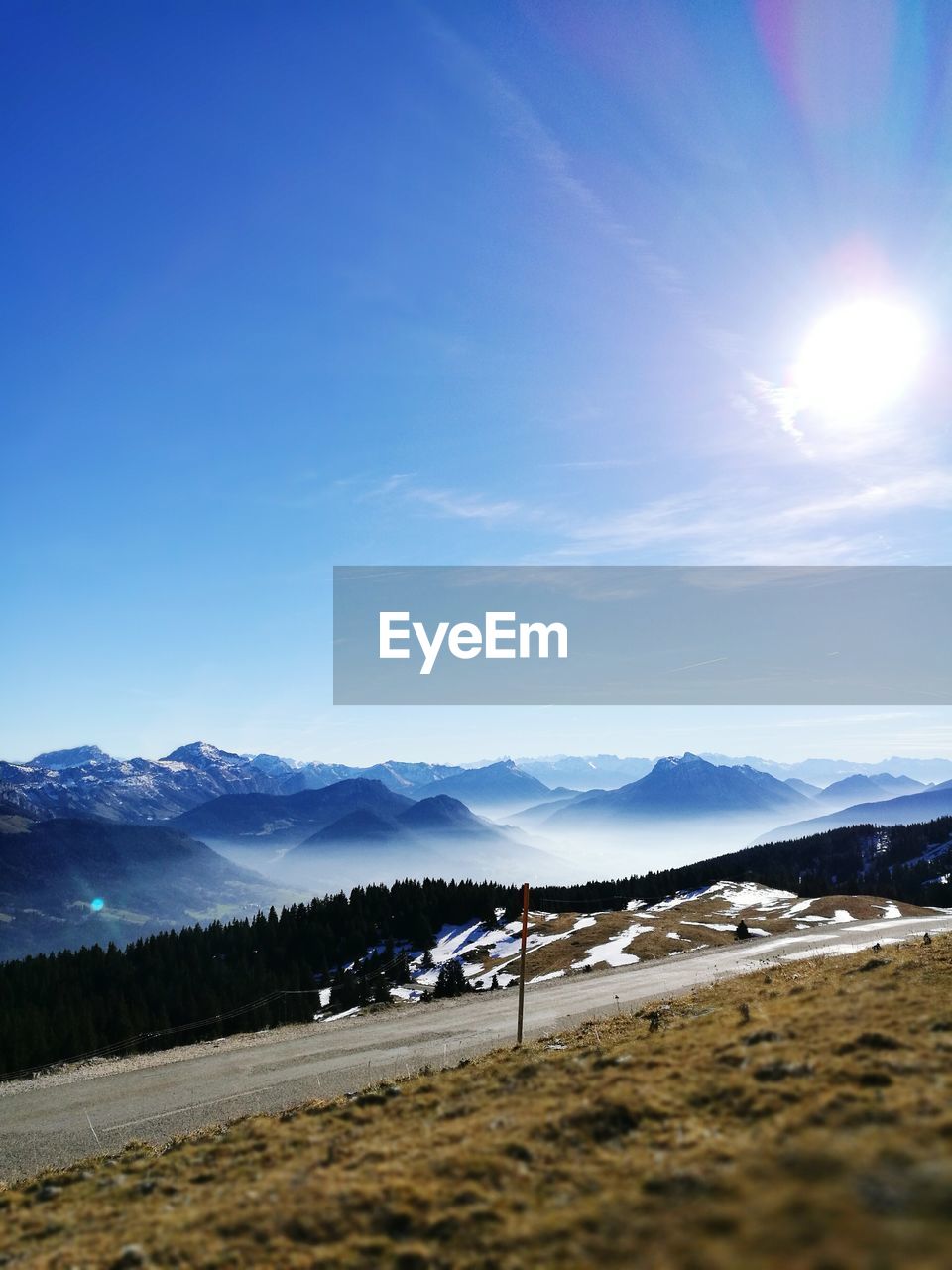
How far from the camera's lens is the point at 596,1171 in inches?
389

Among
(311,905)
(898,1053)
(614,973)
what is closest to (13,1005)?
(311,905)

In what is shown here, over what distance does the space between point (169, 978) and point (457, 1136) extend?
11110 cm

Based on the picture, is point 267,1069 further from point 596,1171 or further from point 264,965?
point 264,965

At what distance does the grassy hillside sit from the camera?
6.67 meters

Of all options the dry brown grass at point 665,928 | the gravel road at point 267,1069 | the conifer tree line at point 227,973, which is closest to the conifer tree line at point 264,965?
the conifer tree line at point 227,973

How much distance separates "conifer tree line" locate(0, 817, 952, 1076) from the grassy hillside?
49.5 m

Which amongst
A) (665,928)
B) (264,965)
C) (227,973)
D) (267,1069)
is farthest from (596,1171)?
Result: (264,965)

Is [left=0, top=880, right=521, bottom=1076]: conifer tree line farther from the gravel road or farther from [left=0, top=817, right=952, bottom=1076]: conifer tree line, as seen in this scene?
the gravel road

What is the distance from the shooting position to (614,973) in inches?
2126

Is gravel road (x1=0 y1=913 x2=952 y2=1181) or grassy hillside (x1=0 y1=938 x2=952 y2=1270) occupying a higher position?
grassy hillside (x1=0 y1=938 x2=952 y2=1270)

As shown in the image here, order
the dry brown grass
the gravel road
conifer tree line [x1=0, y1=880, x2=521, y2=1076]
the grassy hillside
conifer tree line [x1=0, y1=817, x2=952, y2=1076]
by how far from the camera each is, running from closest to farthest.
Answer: the grassy hillside
the gravel road
the dry brown grass
conifer tree line [x1=0, y1=880, x2=521, y2=1076]
conifer tree line [x1=0, y1=817, x2=952, y2=1076]

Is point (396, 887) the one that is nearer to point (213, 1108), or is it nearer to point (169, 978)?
point (169, 978)

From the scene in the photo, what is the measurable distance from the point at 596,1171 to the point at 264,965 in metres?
113

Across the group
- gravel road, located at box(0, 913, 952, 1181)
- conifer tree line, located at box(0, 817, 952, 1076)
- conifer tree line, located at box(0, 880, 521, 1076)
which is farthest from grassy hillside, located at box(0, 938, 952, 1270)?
conifer tree line, located at box(0, 880, 521, 1076)
